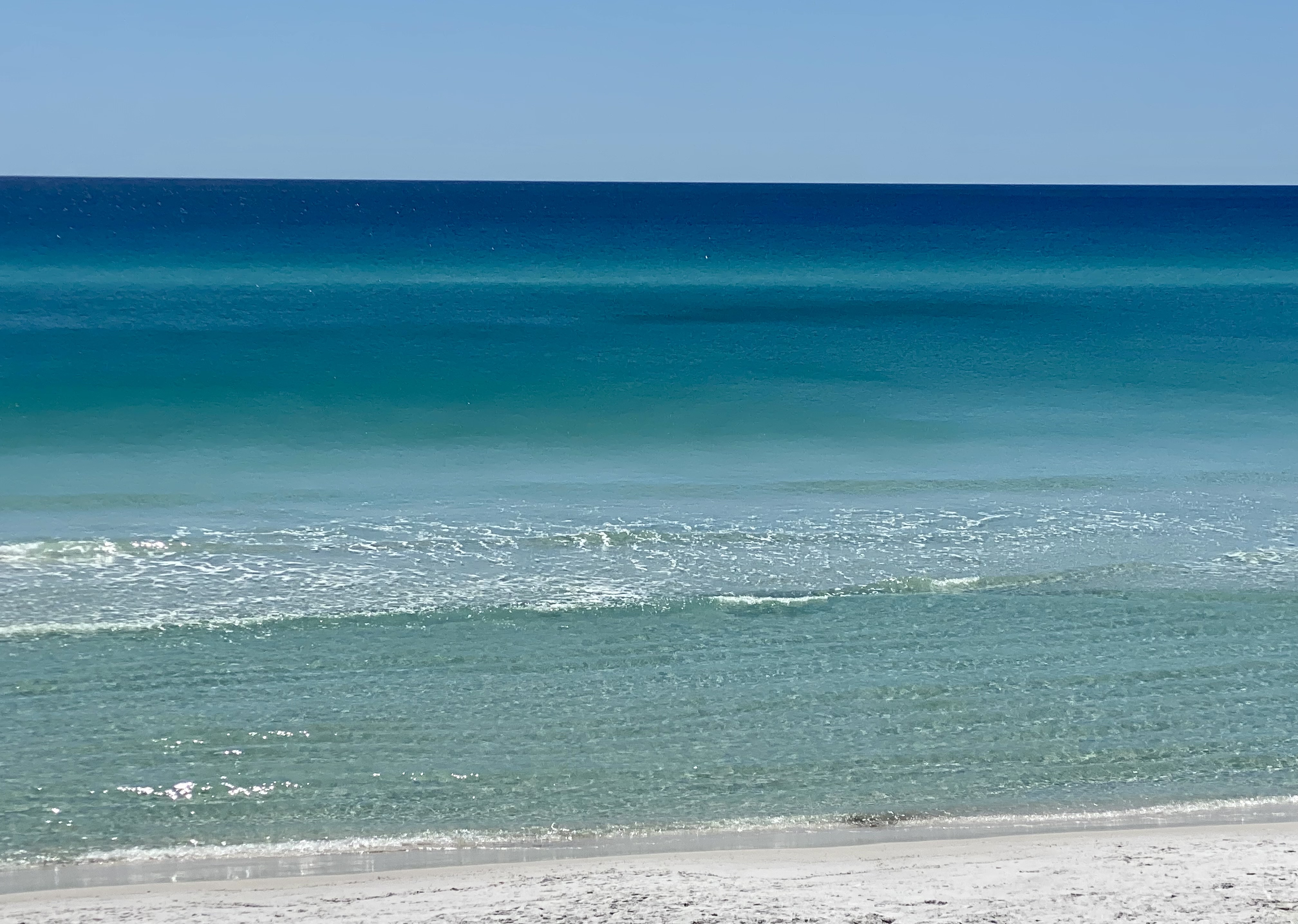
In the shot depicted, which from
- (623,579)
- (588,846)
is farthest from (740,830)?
(623,579)

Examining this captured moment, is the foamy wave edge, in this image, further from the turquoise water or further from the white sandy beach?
the white sandy beach

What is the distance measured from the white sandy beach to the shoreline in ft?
0.27

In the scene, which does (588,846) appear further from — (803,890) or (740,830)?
(803,890)

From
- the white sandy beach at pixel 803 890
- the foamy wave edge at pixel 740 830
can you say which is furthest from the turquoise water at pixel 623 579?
the white sandy beach at pixel 803 890

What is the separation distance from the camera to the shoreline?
21.4ft

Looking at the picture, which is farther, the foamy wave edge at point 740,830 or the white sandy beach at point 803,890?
the foamy wave edge at point 740,830

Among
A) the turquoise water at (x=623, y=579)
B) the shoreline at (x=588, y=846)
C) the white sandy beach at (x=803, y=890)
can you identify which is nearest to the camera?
the white sandy beach at (x=803, y=890)

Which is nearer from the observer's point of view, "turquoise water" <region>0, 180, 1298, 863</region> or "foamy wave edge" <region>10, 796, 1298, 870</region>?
"foamy wave edge" <region>10, 796, 1298, 870</region>

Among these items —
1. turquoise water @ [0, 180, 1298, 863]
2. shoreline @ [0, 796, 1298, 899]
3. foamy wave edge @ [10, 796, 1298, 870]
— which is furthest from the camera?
turquoise water @ [0, 180, 1298, 863]

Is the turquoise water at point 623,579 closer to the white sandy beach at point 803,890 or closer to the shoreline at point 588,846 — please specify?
the shoreline at point 588,846

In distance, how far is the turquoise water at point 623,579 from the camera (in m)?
7.56

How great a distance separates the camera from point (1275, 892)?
599cm

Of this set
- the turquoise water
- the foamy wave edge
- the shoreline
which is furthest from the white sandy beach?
the turquoise water

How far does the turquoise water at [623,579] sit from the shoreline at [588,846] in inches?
3.7
